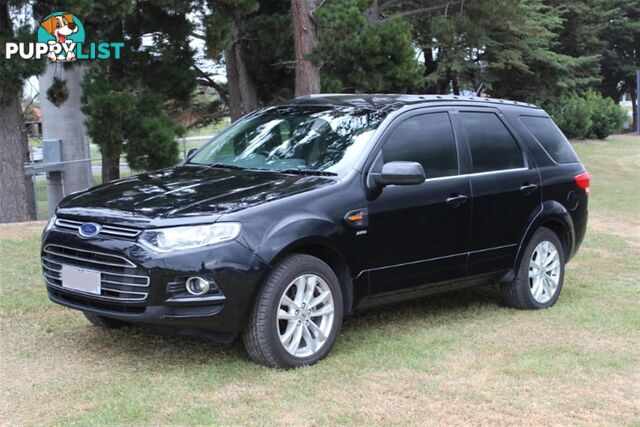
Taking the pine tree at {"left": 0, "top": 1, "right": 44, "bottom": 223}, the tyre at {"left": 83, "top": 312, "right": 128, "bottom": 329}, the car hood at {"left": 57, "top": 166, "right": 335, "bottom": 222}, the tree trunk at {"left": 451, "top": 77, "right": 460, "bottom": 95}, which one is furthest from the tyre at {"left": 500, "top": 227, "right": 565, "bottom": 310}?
the tree trunk at {"left": 451, "top": 77, "right": 460, "bottom": 95}

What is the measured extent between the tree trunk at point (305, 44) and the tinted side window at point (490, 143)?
7.33 m

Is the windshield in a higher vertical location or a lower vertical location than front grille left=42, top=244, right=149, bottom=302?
higher

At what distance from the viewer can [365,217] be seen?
5.42m

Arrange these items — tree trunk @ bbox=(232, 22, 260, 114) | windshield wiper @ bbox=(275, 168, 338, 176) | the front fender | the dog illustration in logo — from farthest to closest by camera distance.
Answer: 1. tree trunk @ bbox=(232, 22, 260, 114)
2. the dog illustration in logo
3. windshield wiper @ bbox=(275, 168, 338, 176)
4. the front fender

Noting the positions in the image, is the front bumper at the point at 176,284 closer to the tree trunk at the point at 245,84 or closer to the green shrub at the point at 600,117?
the tree trunk at the point at 245,84

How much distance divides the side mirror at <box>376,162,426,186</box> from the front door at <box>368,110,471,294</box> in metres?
0.17

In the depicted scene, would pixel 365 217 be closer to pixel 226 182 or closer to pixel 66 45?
pixel 226 182

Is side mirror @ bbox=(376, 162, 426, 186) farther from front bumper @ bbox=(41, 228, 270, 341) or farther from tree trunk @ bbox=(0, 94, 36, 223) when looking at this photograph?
tree trunk @ bbox=(0, 94, 36, 223)

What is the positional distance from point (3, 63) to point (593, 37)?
37.1 metres

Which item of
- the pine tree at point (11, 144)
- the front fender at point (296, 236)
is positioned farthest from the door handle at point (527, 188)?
the pine tree at point (11, 144)

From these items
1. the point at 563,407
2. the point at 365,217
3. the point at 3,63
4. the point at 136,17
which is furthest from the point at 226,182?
the point at 136,17

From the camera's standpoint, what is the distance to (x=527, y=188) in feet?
22.0

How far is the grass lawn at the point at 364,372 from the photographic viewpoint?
4.34m

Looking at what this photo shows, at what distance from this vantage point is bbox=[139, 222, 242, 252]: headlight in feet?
15.2
